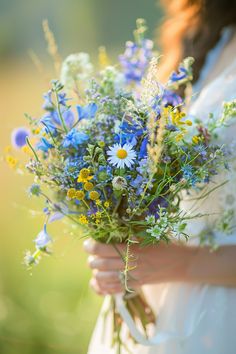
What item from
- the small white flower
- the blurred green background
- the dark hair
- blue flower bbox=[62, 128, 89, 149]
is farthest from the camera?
the blurred green background

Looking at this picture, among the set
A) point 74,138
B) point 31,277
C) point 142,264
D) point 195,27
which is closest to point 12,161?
point 74,138

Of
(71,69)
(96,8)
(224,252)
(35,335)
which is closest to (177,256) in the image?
(224,252)

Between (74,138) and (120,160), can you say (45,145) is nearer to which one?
(74,138)

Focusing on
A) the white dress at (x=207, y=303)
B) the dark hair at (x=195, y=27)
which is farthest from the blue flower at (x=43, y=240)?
the dark hair at (x=195, y=27)

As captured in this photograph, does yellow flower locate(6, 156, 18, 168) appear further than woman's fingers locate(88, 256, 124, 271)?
No

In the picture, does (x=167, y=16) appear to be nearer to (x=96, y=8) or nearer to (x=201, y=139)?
(x=201, y=139)

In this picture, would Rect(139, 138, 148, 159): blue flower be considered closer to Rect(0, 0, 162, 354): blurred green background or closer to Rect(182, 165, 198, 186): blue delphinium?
Rect(182, 165, 198, 186): blue delphinium

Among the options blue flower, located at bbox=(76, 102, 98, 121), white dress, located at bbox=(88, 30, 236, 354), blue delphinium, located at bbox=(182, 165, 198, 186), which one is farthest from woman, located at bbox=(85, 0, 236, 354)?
blue flower, located at bbox=(76, 102, 98, 121)
